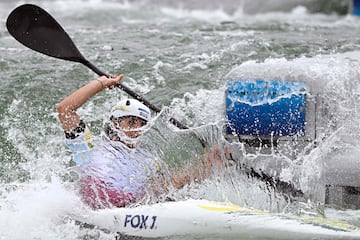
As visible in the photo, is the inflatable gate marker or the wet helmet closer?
the wet helmet

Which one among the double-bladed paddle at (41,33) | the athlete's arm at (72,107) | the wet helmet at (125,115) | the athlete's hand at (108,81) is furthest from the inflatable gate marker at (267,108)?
the double-bladed paddle at (41,33)

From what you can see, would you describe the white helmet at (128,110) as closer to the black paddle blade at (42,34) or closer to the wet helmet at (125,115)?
the wet helmet at (125,115)

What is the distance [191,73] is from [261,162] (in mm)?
2458

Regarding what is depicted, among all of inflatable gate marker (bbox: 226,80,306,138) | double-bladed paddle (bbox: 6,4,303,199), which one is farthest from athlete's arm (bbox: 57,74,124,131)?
inflatable gate marker (bbox: 226,80,306,138)

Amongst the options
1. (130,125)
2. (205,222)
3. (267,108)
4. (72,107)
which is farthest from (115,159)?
(267,108)

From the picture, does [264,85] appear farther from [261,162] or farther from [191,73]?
[191,73]

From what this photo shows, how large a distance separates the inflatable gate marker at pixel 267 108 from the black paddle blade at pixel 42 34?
1.11 m

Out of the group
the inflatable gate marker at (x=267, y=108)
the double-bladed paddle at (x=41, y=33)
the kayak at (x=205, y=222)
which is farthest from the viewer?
the double-bladed paddle at (x=41, y=33)

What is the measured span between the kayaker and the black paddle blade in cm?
69

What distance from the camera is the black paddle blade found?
4613 millimetres

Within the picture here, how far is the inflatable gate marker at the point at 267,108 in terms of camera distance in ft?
13.6

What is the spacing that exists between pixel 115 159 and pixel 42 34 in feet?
3.89

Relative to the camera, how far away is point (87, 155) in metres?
3.89

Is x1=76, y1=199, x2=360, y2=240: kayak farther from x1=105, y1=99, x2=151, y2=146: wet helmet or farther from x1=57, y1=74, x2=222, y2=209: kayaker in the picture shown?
x1=105, y1=99, x2=151, y2=146: wet helmet
